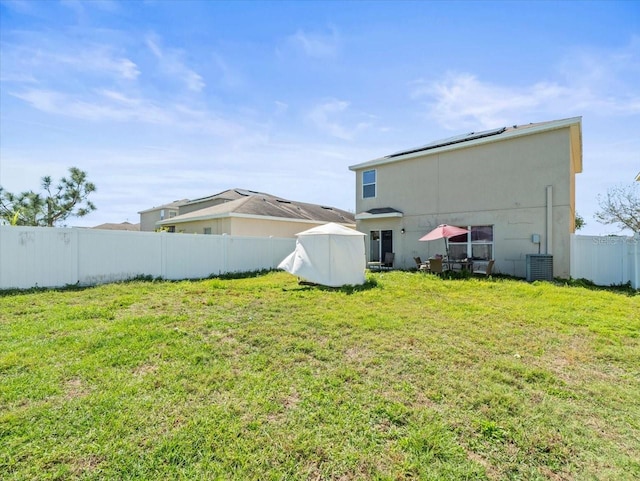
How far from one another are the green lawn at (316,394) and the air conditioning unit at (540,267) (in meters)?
4.56

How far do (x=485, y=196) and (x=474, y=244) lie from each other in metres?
2.10

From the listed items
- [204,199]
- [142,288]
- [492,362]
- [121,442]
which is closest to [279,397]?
[121,442]

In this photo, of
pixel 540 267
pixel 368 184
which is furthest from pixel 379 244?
pixel 540 267

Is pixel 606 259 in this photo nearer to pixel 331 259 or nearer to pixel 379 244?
pixel 379 244

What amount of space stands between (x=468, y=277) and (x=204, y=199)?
63.3 feet

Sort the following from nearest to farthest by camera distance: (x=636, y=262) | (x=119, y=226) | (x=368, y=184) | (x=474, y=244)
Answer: (x=636, y=262), (x=474, y=244), (x=368, y=184), (x=119, y=226)

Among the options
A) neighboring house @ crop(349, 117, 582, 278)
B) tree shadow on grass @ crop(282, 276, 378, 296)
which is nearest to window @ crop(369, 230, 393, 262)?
neighboring house @ crop(349, 117, 582, 278)

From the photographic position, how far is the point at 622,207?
20.0 metres

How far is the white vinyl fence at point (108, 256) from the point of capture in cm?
845

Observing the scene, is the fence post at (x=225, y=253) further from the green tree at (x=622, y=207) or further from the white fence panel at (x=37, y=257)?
the green tree at (x=622, y=207)

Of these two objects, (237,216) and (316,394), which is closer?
(316,394)

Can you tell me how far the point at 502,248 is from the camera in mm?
12500

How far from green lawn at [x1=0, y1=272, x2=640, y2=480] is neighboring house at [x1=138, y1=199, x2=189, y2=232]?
26.4 meters

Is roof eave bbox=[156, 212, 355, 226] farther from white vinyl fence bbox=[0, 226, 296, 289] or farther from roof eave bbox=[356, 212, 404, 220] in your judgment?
roof eave bbox=[356, 212, 404, 220]
